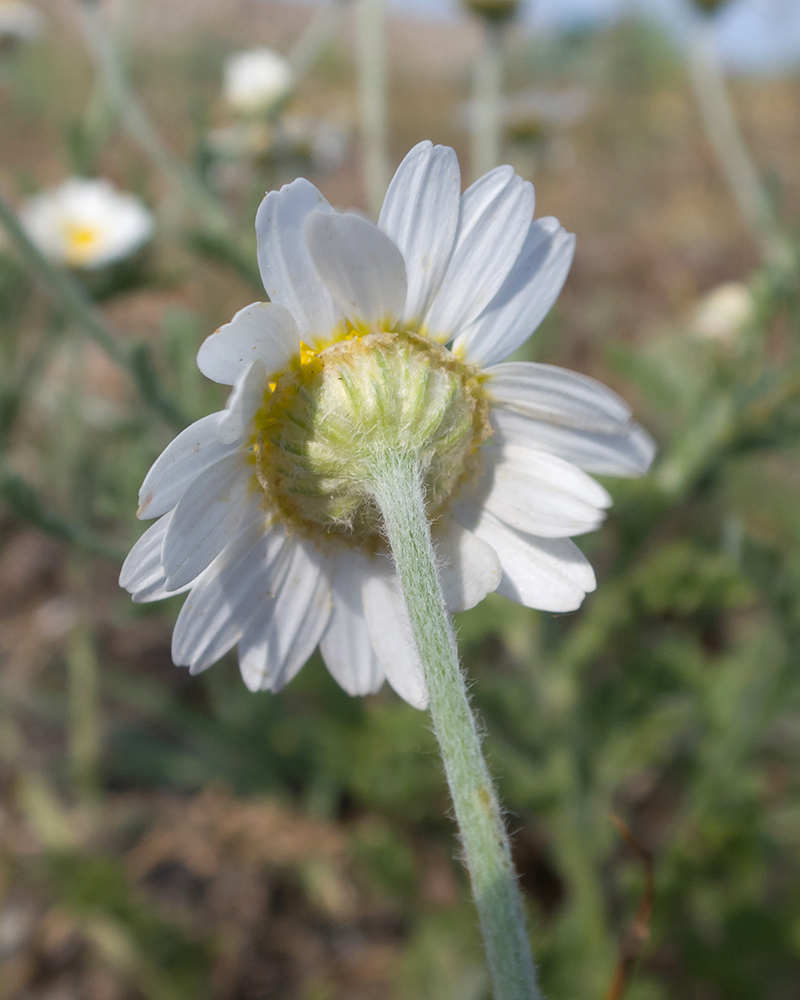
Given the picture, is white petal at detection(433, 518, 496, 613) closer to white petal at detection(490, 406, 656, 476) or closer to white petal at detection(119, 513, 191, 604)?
white petal at detection(490, 406, 656, 476)

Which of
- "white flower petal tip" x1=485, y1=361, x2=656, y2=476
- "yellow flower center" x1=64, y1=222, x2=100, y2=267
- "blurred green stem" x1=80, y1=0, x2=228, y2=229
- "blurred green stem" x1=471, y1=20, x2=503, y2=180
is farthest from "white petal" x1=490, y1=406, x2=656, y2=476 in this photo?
"yellow flower center" x1=64, y1=222, x2=100, y2=267

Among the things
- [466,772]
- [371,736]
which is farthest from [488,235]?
[371,736]

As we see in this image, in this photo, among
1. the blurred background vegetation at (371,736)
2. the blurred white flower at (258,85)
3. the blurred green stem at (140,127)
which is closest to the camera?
the blurred background vegetation at (371,736)

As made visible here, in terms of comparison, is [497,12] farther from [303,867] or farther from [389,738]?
[303,867]

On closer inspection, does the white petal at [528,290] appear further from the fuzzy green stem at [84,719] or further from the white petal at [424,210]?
the fuzzy green stem at [84,719]

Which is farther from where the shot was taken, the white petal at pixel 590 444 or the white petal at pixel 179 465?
the white petal at pixel 590 444

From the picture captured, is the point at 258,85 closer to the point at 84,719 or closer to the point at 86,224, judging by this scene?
the point at 86,224

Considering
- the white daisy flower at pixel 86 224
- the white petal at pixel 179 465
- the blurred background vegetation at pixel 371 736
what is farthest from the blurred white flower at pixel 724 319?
the white petal at pixel 179 465
